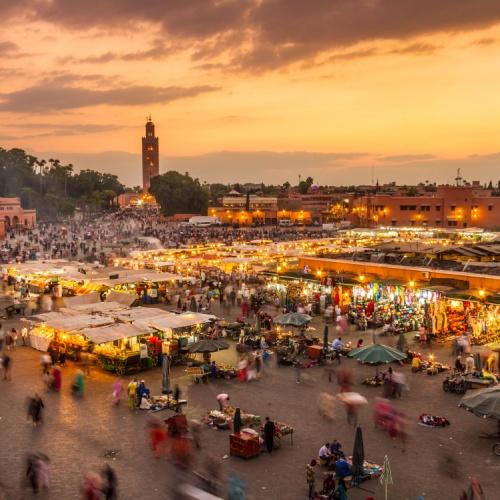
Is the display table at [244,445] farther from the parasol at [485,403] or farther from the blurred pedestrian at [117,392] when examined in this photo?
the parasol at [485,403]

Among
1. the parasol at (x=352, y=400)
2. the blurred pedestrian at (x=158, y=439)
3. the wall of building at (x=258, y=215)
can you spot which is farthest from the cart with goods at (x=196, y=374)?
the wall of building at (x=258, y=215)

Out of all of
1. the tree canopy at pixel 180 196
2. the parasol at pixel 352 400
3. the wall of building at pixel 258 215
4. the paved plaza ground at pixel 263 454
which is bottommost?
the paved plaza ground at pixel 263 454

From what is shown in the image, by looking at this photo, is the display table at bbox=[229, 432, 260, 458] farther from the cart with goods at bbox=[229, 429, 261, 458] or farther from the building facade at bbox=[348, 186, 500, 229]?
the building facade at bbox=[348, 186, 500, 229]

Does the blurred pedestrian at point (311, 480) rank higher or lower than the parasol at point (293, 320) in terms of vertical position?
lower

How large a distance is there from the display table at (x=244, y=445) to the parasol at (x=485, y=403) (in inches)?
165

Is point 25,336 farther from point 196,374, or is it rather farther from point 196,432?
point 196,432

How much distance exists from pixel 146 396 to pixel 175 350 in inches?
160

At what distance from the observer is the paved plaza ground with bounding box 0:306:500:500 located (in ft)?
34.4

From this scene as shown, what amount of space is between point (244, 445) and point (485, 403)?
15.4ft

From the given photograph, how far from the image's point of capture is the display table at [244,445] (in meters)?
11.5

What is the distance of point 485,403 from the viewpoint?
1198 centimetres

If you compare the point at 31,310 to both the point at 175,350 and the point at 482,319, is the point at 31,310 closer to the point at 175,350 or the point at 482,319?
the point at 175,350

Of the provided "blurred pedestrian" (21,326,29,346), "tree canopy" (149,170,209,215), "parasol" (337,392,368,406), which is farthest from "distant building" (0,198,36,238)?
"parasol" (337,392,368,406)

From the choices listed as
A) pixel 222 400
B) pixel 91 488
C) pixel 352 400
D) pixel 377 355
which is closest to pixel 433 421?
pixel 352 400
